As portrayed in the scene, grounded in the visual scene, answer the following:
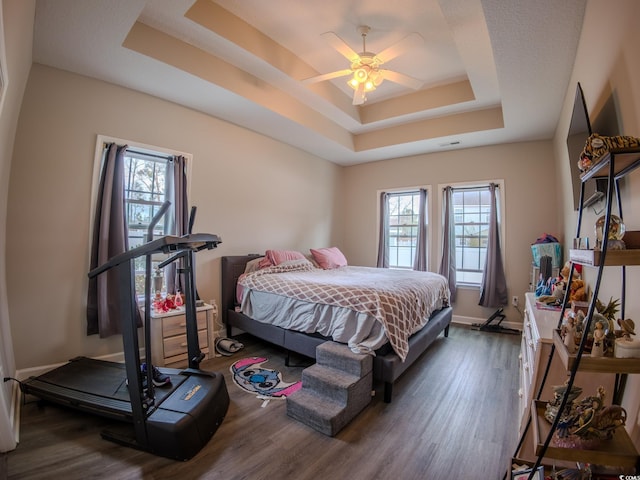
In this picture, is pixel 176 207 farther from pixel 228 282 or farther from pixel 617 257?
pixel 617 257

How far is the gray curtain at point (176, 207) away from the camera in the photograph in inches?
128

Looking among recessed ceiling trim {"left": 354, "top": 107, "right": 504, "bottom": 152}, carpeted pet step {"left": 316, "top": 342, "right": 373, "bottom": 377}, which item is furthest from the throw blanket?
recessed ceiling trim {"left": 354, "top": 107, "right": 504, "bottom": 152}

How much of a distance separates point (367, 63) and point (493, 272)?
136 inches

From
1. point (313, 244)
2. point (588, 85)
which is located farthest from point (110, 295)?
point (588, 85)

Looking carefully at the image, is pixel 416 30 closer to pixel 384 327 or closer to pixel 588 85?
pixel 588 85

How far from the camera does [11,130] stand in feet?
7.19

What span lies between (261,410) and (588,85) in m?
3.30

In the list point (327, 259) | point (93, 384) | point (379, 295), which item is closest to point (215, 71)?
point (379, 295)

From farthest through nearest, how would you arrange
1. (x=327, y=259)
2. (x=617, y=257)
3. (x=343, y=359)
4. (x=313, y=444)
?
(x=327, y=259) → (x=343, y=359) → (x=313, y=444) → (x=617, y=257)

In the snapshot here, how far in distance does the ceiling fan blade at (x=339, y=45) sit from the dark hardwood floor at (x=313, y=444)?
9.82 feet

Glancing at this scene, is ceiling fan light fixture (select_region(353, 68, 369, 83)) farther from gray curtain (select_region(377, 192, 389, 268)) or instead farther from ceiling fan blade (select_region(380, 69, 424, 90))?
gray curtain (select_region(377, 192, 389, 268))

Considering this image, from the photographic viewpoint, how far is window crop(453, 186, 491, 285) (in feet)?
15.5

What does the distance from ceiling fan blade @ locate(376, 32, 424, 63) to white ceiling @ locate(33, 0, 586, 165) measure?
27 cm

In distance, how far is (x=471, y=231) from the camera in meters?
4.81
